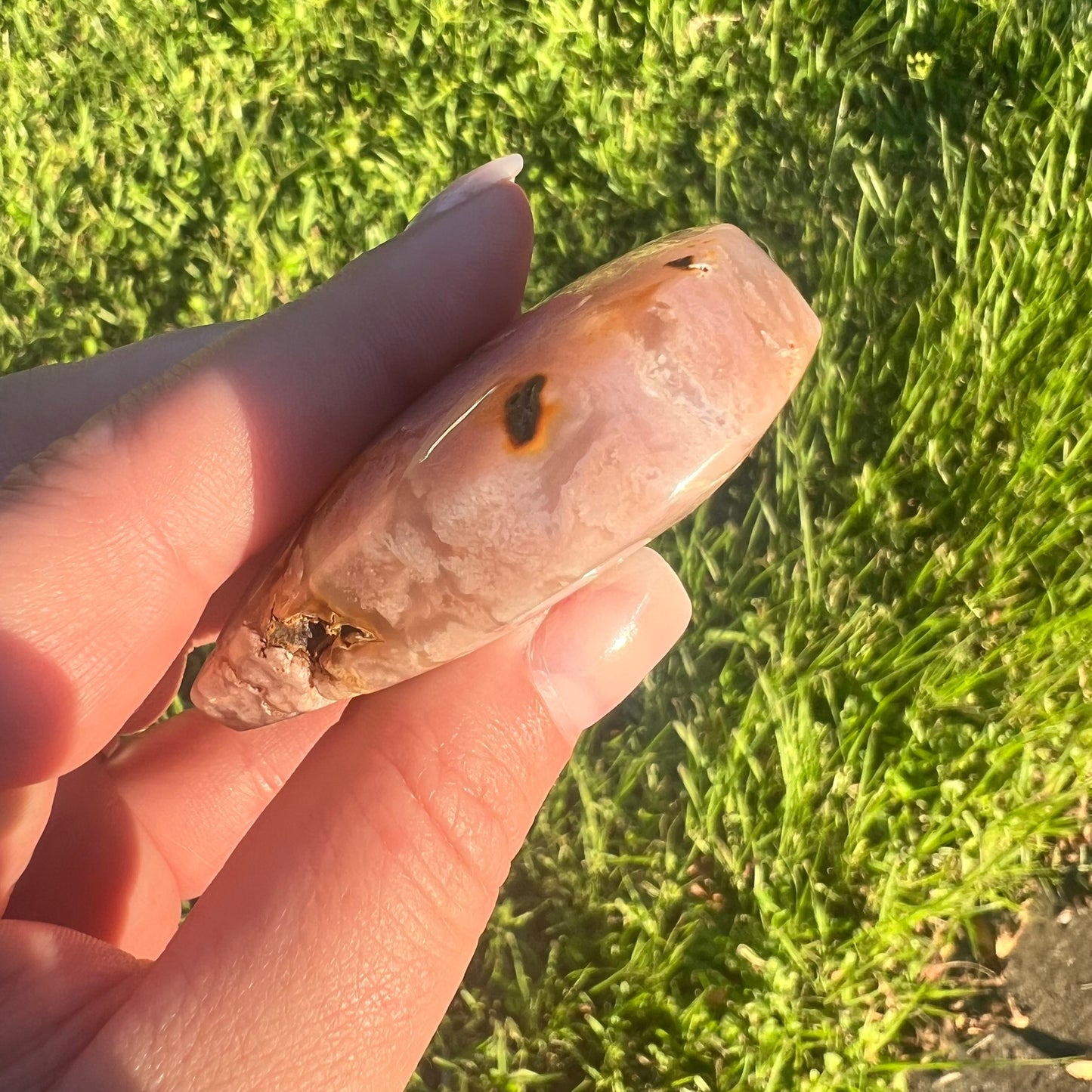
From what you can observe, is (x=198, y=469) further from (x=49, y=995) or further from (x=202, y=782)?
(x=202, y=782)

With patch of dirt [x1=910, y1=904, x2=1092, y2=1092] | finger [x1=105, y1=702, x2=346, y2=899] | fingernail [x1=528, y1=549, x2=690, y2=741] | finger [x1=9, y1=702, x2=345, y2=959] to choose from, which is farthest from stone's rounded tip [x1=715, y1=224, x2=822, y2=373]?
patch of dirt [x1=910, y1=904, x2=1092, y2=1092]

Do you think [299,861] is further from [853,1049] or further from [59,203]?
[59,203]

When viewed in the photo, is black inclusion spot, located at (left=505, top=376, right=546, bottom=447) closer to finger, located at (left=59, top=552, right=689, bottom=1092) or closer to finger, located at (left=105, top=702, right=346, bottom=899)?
finger, located at (left=59, top=552, right=689, bottom=1092)

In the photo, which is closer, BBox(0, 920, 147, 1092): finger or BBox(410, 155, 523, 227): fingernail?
BBox(0, 920, 147, 1092): finger

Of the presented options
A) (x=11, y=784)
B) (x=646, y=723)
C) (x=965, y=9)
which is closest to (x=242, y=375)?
(x=11, y=784)

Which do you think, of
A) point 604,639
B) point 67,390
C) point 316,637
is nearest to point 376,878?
point 316,637

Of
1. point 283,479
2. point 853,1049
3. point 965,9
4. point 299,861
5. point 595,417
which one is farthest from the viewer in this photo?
point 965,9

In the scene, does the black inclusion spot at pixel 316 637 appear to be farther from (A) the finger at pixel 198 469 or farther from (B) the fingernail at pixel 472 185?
(B) the fingernail at pixel 472 185

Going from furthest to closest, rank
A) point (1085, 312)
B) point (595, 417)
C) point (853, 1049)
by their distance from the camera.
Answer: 1. point (1085, 312)
2. point (853, 1049)
3. point (595, 417)
